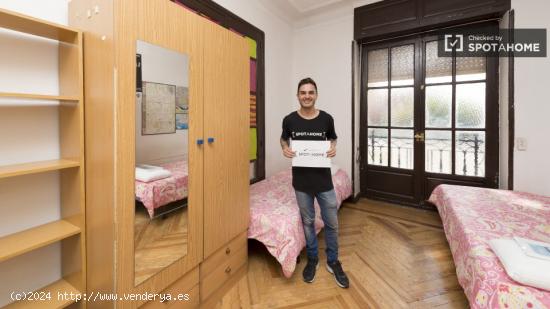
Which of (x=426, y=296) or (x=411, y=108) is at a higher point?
(x=411, y=108)

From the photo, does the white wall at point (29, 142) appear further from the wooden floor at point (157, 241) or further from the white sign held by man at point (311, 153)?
the white sign held by man at point (311, 153)

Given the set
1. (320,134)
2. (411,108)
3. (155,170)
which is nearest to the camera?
(155,170)

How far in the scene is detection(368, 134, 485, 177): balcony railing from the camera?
3176 mm

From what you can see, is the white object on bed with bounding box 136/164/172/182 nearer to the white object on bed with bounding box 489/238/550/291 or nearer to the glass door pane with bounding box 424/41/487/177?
the white object on bed with bounding box 489/238/550/291

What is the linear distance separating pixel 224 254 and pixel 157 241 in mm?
599

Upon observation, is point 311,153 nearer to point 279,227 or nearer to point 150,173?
point 279,227

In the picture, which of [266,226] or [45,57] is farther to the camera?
[266,226]

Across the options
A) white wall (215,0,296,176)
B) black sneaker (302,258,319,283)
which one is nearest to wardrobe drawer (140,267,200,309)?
black sneaker (302,258,319,283)

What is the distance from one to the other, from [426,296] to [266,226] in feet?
4.05

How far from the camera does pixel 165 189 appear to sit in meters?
1.38

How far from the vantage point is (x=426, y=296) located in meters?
1.79

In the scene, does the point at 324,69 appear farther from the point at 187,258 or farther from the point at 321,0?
the point at 187,258

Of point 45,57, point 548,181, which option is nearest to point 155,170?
point 45,57

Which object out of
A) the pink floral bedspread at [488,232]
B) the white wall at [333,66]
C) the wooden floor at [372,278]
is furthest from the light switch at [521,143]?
the white wall at [333,66]
